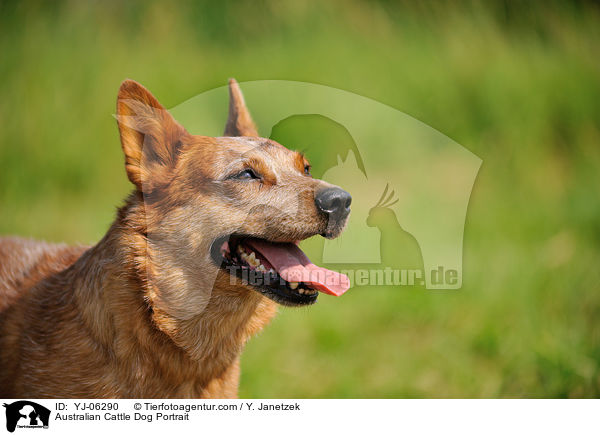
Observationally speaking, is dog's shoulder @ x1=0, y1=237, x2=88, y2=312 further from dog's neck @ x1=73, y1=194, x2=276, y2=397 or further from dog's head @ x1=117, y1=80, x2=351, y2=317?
dog's head @ x1=117, y1=80, x2=351, y2=317

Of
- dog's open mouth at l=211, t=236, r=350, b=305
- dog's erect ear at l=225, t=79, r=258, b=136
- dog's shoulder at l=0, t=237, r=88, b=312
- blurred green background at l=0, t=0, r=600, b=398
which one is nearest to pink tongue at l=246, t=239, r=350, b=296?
dog's open mouth at l=211, t=236, r=350, b=305

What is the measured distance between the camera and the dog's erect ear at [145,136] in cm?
292

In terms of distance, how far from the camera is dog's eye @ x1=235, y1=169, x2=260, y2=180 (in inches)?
120

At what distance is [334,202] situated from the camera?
2.91 m

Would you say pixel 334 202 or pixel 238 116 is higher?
pixel 238 116

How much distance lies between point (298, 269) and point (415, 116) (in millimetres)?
3157

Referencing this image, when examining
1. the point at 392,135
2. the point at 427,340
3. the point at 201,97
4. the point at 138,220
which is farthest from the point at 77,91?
the point at 427,340

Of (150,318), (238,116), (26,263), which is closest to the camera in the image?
(150,318)

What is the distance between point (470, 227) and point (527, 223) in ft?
2.31
